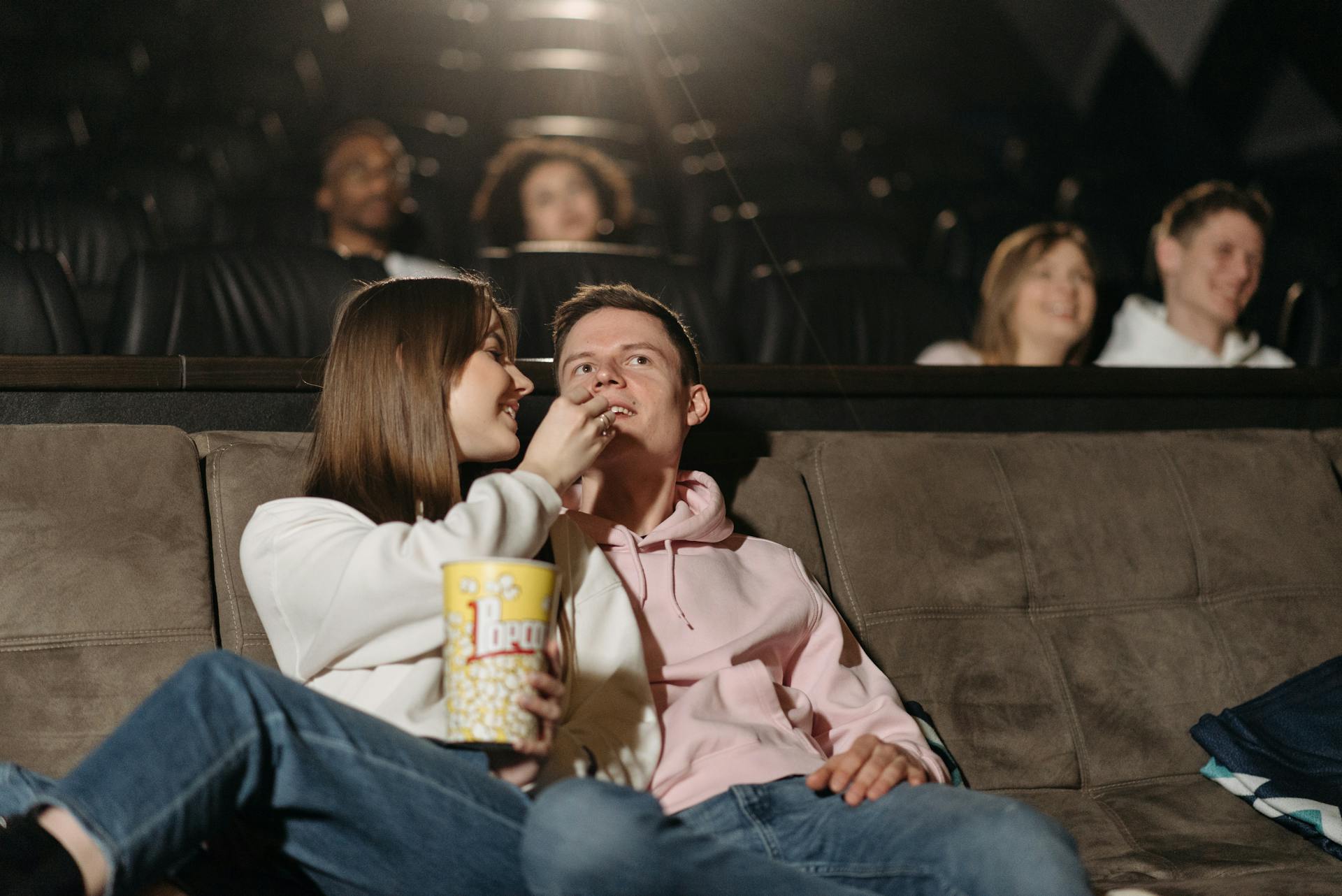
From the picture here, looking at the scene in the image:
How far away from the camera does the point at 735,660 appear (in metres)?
1.27

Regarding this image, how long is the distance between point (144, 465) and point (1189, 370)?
1.53 metres

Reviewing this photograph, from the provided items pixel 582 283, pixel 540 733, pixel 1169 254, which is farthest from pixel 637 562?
pixel 1169 254

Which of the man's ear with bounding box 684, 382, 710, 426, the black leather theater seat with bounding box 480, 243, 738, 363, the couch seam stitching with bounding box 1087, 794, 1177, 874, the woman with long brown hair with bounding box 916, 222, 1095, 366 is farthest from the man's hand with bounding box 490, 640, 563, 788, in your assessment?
the woman with long brown hair with bounding box 916, 222, 1095, 366

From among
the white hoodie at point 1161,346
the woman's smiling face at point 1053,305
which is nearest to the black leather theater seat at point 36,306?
the woman's smiling face at point 1053,305

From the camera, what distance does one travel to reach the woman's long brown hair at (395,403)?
1203mm

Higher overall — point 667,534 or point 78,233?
point 78,233

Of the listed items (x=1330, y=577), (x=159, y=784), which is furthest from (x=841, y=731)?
(x=1330, y=577)

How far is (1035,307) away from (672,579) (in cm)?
148

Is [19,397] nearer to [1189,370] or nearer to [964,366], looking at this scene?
[964,366]

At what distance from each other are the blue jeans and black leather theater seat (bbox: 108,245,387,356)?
1.39 meters

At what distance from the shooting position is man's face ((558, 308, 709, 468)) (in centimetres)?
135

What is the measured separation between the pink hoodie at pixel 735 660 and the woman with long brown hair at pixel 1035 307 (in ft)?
4.05

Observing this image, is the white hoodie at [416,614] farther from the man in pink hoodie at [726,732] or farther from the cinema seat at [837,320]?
the cinema seat at [837,320]

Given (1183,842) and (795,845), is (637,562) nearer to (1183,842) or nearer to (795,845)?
(795,845)
